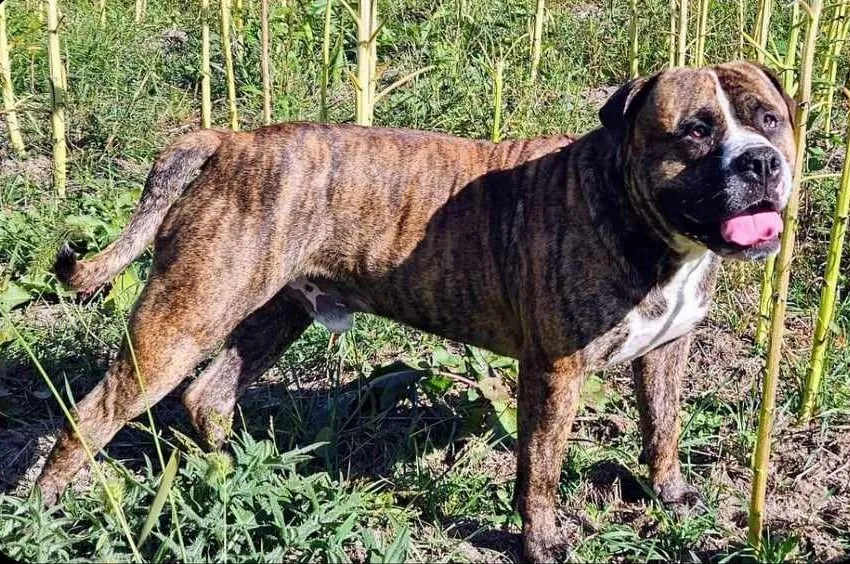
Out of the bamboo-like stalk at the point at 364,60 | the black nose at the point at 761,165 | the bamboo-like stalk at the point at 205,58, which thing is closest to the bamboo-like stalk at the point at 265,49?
the bamboo-like stalk at the point at 205,58

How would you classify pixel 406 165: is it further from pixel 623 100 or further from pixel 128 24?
pixel 128 24

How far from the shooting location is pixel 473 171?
3.93m

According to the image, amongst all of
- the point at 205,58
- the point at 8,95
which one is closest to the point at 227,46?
the point at 205,58

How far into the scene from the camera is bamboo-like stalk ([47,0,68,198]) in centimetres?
589

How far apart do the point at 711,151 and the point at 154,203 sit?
1.98 meters

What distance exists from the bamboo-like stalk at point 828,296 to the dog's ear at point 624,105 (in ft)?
2.56

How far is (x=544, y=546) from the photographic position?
3684 mm

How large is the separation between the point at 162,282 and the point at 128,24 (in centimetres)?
451

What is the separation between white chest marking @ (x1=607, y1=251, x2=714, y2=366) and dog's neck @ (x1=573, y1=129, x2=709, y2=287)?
0.14ft

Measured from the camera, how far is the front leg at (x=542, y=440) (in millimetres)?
3562

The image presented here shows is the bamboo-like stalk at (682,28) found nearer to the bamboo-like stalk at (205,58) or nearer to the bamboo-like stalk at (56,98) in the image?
the bamboo-like stalk at (205,58)

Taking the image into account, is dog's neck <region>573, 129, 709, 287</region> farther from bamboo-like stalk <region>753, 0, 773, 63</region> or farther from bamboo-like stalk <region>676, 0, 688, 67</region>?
bamboo-like stalk <region>676, 0, 688, 67</region>

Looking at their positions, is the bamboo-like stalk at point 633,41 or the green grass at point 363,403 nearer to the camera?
the green grass at point 363,403

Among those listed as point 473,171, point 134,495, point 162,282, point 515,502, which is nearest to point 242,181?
point 162,282
